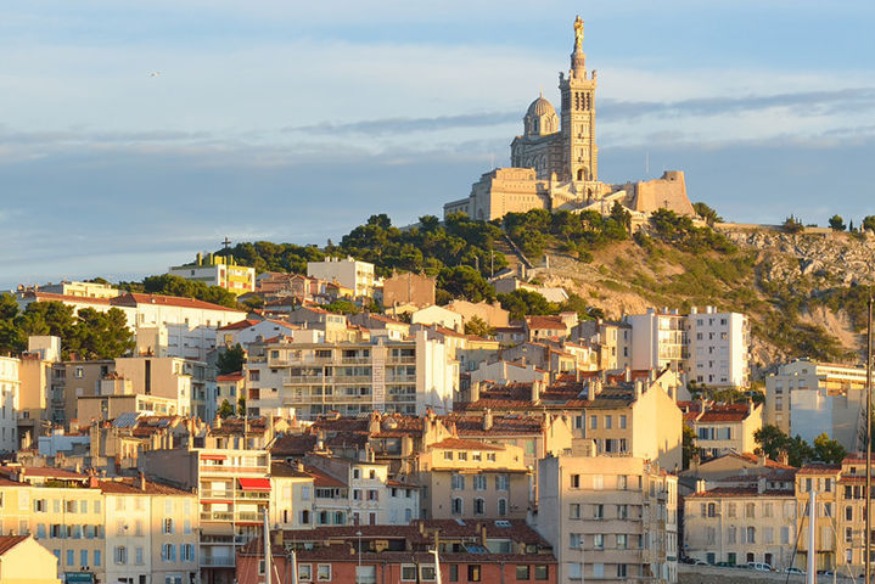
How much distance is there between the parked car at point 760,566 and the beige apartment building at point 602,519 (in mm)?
6684

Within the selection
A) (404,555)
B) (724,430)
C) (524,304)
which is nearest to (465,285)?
(524,304)

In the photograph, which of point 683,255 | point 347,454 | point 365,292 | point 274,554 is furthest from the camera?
point 683,255

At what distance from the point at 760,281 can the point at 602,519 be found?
106 metres

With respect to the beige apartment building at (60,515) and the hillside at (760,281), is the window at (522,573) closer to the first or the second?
the beige apartment building at (60,515)

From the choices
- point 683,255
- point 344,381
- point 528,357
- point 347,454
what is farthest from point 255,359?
point 683,255

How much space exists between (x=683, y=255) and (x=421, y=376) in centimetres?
8178

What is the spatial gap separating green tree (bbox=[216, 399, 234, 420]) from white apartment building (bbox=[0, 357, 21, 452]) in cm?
973

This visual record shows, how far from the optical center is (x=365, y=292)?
156125 mm

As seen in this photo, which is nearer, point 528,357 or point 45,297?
point 528,357

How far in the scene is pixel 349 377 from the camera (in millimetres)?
112625

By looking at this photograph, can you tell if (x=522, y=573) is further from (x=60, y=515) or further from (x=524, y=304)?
(x=524, y=304)

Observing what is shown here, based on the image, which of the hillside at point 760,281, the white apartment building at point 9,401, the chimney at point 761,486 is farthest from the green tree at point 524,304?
the chimney at point 761,486

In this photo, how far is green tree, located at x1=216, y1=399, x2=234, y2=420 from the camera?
111562mm

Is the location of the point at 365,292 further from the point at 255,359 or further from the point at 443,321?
the point at 255,359
